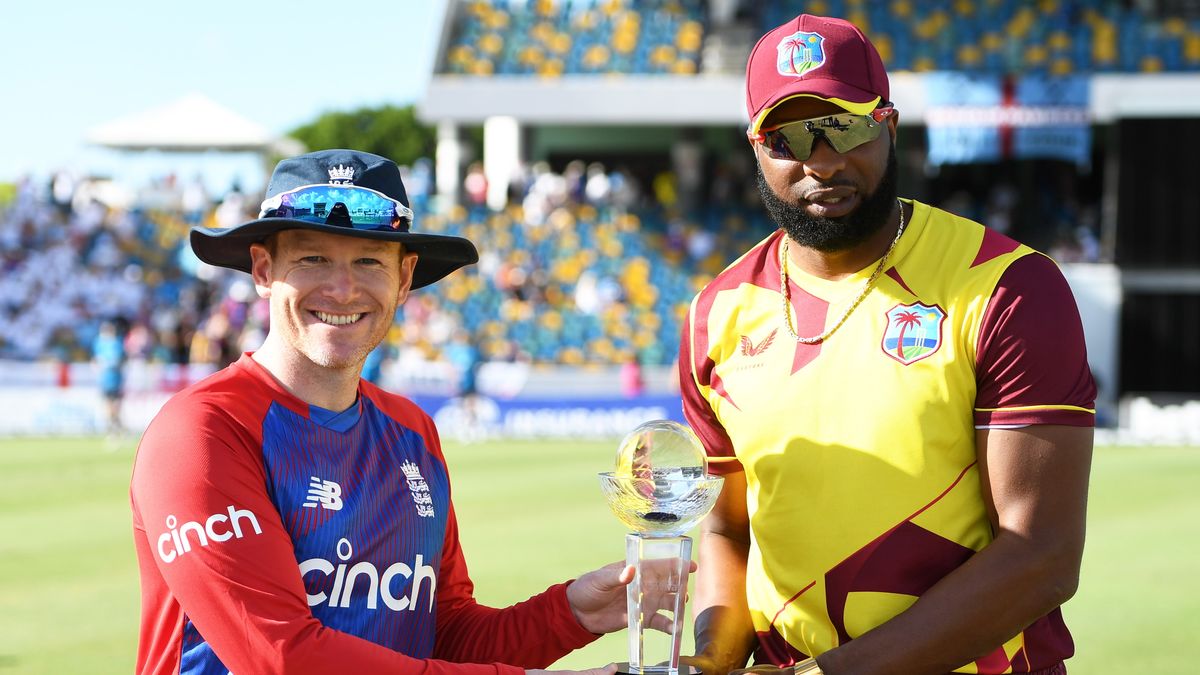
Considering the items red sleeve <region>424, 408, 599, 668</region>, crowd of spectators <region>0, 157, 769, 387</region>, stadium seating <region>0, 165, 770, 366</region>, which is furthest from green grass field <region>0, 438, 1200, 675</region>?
stadium seating <region>0, 165, 770, 366</region>

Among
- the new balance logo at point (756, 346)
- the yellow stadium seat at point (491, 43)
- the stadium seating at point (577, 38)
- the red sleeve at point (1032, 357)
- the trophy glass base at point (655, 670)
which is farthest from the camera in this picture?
the yellow stadium seat at point (491, 43)

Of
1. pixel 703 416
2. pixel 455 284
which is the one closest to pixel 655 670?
pixel 703 416

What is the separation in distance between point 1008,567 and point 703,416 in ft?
2.57

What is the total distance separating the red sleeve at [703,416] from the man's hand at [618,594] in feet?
0.83

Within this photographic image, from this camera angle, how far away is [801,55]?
112 inches

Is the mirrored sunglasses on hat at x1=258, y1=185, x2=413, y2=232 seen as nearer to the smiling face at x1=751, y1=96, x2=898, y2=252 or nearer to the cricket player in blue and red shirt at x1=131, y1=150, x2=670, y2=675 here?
the cricket player in blue and red shirt at x1=131, y1=150, x2=670, y2=675

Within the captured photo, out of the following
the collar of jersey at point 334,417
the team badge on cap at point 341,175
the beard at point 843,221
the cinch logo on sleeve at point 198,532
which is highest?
the team badge on cap at point 341,175

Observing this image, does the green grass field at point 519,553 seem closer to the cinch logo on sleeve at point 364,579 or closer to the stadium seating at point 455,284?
the cinch logo on sleeve at point 364,579

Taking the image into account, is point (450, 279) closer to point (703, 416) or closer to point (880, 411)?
point (703, 416)

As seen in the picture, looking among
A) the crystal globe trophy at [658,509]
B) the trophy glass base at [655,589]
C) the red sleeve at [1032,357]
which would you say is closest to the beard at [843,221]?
the red sleeve at [1032,357]

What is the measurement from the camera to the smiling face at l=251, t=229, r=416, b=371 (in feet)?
9.89

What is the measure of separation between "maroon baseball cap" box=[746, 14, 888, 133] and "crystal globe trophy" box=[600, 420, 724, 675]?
0.68 meters

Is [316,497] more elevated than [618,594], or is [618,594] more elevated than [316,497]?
[316,497]

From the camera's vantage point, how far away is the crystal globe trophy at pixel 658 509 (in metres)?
2.80
